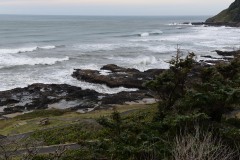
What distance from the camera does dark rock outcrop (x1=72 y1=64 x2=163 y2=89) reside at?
37.1 metres

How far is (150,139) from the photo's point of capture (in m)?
12.9

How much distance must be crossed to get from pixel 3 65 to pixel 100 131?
114 feet

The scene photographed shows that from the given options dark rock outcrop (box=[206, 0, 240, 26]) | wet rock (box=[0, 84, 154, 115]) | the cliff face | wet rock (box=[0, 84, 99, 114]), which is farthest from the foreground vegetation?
the cliff face

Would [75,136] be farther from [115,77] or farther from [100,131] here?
[115,77]

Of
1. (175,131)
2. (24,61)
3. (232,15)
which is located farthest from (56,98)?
(232,15)

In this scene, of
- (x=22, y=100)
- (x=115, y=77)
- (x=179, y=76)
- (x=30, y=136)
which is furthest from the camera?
(x=115, y=77)

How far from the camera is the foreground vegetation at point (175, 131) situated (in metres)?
11.6

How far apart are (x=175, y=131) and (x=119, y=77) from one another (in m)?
26.4

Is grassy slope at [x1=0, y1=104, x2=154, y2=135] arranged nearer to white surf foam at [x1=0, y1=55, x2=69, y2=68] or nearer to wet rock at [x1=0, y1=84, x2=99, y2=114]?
wet rock at [x1=0, y1=84, x2=99, y2=114]

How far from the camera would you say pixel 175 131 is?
1329 centimetres

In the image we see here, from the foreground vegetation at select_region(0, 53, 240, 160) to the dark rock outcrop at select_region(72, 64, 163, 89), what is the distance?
57.5ft

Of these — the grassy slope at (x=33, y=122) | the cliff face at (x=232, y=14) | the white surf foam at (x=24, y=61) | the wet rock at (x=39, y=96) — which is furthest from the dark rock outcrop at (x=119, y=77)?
the cliff face at (x=232, y=14)

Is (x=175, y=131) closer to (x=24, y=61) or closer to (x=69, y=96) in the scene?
(x=69, y=96)

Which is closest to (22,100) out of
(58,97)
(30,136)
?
(58,97)
